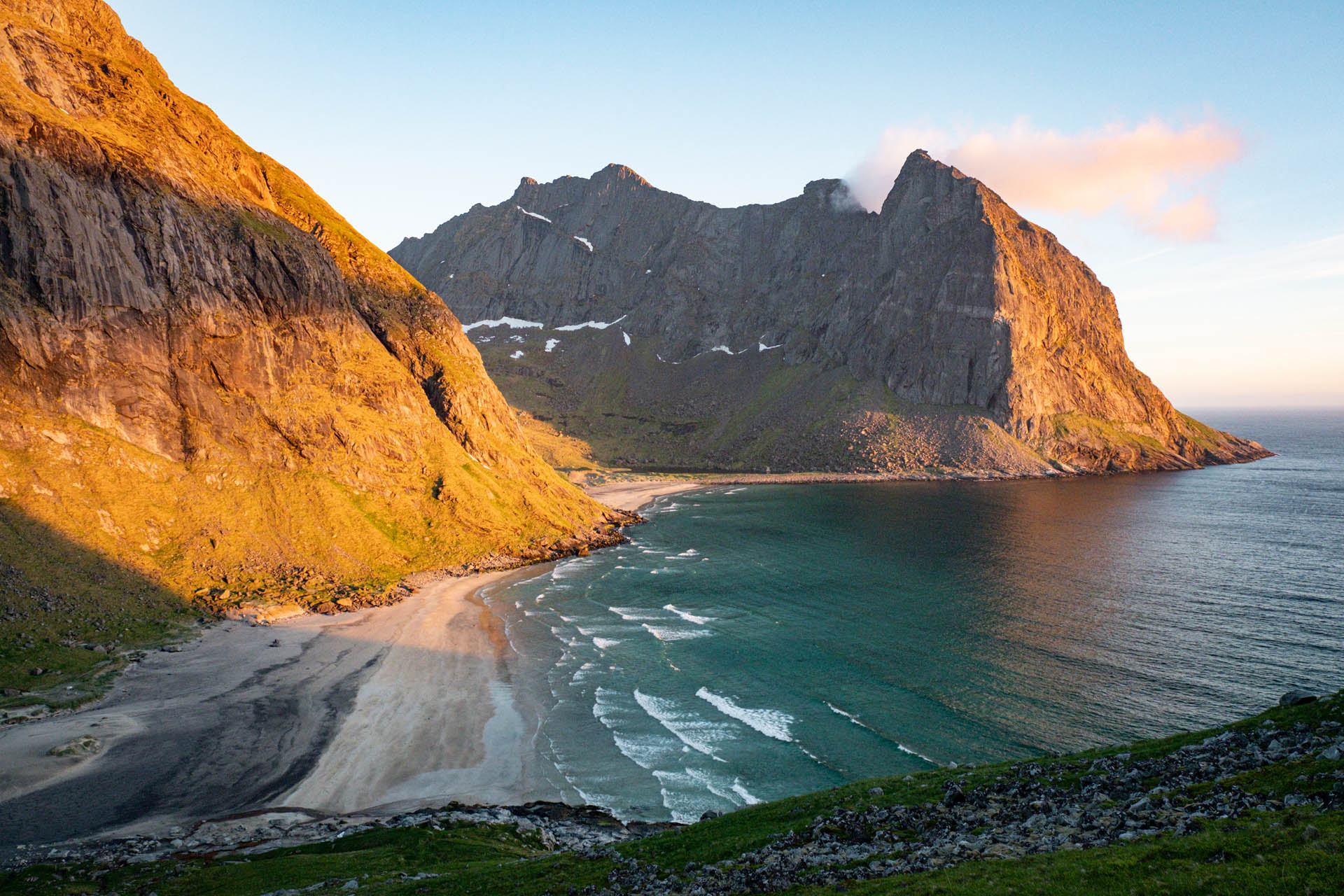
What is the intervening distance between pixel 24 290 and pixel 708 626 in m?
76.2

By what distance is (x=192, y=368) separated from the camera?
72.3 meters

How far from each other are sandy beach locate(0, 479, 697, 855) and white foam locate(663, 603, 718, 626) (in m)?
19.7

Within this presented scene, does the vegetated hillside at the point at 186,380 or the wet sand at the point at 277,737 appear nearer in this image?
the wet sand at the point at 277,737

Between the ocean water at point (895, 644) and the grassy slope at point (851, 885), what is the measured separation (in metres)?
10.6

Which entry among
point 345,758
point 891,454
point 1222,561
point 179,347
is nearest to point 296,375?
point 179,347

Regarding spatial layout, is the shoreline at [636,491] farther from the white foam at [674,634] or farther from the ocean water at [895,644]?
the white foam at [674,634]

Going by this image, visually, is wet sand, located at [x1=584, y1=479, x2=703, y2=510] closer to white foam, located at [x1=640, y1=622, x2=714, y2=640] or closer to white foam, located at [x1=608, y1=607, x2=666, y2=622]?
white foam, located at [x1=608, y1=607, x2=666, y2=622]

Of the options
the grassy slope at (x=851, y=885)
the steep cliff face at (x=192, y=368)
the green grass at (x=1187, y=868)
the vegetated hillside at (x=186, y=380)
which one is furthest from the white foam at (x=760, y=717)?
the steep cliff face at (x=192, y=368)

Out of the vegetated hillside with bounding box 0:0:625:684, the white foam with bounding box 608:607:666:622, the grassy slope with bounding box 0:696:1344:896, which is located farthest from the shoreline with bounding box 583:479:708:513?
the grassy slope with bounding box 0:696:1344:896

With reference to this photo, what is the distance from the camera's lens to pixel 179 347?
7138 centimetres

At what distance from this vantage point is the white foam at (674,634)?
63.0 meters

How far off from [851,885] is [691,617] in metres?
52.3

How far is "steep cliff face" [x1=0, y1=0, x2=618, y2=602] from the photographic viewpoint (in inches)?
2414

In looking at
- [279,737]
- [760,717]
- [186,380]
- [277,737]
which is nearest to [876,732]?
[760,717]
